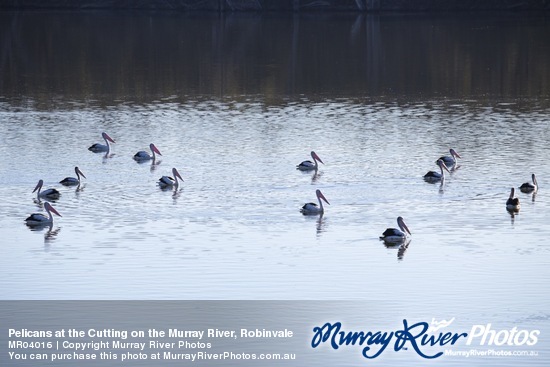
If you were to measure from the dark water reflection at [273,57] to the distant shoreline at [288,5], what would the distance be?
161 inches

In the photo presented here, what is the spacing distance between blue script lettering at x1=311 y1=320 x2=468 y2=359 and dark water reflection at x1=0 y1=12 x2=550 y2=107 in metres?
25.4

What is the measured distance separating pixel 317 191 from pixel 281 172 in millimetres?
4257

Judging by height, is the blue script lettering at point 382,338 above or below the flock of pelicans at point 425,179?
below

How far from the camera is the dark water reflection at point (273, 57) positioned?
150 feet

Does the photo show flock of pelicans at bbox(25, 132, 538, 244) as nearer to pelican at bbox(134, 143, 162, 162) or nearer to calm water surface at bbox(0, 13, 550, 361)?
pelican at bbox(134, 143, 162, 162)

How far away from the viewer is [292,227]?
969 inches

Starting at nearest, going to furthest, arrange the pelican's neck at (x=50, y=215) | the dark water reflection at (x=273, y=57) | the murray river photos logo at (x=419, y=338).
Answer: the murray river photos logo at (x=419, y=338) → the pelican's neck at (x=50, y=215) → the dark water reflection at (x=273, y=57)

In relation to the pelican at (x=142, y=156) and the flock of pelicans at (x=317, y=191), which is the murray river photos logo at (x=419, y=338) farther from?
the pelican at (x=142, y=156)

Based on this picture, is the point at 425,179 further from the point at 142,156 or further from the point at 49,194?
the point at 49,194

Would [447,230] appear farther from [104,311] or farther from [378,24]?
[378,24]

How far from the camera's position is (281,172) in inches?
1186

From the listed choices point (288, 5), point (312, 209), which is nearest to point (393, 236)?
point (312, 209)

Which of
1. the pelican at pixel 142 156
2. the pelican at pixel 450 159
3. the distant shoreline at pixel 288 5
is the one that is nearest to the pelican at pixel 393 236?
the pelican at pixel 450 159

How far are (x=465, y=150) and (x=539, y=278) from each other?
12.3 m
